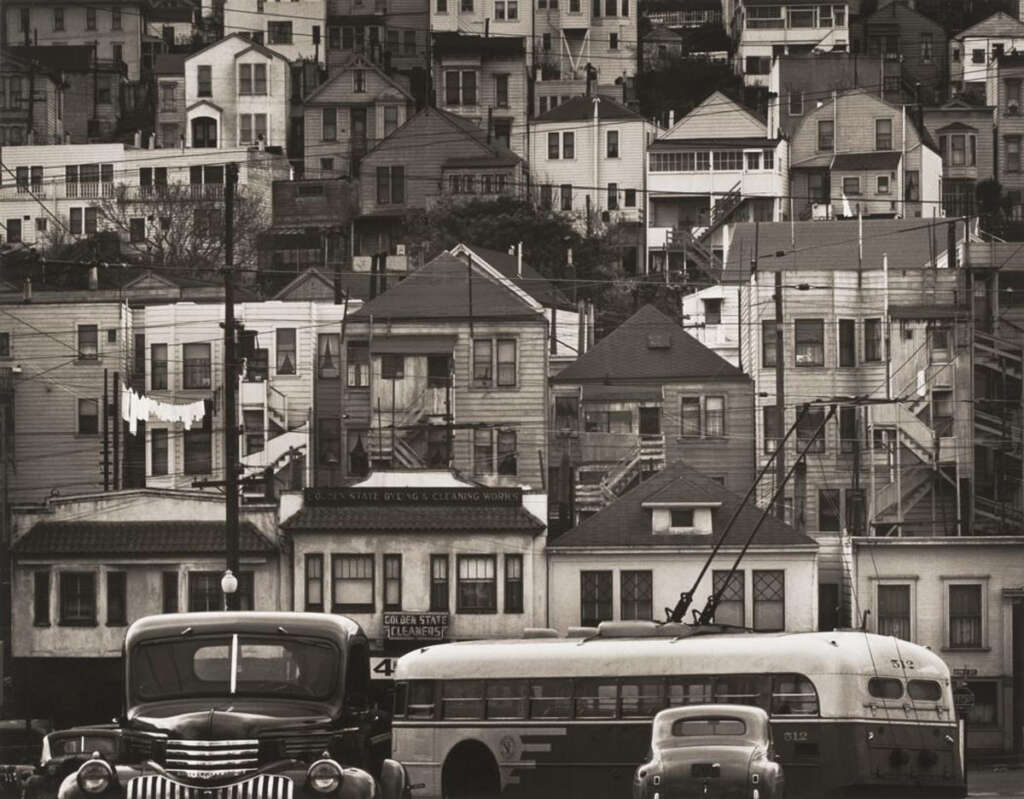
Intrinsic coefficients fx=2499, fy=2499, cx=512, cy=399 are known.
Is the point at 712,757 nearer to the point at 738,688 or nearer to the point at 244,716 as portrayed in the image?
the point at 244,716

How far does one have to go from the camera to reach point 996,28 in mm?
163625

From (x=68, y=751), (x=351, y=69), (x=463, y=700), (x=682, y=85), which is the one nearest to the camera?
(x=68, y=751)

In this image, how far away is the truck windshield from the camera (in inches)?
934

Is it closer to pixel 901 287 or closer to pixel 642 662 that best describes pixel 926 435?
pixel 901 287

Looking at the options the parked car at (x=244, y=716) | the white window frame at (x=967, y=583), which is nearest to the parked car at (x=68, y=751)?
the parked car at (x=244, y=716)

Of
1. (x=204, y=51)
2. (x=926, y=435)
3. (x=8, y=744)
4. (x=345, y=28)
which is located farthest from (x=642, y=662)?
(x=345, y=28)

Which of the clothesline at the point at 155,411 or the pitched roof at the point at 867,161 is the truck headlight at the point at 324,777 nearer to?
the clothesline at the point at 155,411

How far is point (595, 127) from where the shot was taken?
449 feet

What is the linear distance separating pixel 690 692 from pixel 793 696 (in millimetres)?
1712

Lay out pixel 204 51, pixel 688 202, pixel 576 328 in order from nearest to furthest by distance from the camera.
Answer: pixel 576 328 < pixel 688 202 < pixel 204 51

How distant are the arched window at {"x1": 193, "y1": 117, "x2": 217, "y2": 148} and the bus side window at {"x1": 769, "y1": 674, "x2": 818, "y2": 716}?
105 m

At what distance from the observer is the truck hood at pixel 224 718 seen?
22.5 m

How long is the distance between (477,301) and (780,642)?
44.4 m

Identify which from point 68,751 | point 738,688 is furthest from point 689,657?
point 68,751
